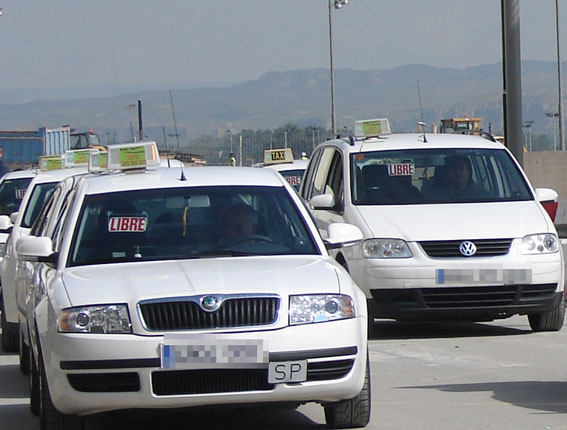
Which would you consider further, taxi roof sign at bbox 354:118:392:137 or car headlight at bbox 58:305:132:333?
taxi roof sign at bbox 354:118:392:137

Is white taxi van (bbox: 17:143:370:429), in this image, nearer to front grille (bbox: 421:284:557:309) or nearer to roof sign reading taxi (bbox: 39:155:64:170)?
front grille (bbox: 421:284:557:309)

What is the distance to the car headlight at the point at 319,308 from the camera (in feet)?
23.4

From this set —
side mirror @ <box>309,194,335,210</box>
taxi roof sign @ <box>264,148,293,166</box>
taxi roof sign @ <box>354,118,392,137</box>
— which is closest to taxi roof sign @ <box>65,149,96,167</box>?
taxi roof sign @ <box>354,118,392,137</box>

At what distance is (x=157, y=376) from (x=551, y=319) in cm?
665

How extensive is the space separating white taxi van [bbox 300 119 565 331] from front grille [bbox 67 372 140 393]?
559cm

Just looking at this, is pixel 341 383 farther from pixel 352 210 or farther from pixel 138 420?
pixel 352 210

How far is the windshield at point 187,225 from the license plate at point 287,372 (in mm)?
1164

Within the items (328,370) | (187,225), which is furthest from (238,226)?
(328,370)

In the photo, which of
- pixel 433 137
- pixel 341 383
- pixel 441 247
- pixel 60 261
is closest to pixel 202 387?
pixel 341 383

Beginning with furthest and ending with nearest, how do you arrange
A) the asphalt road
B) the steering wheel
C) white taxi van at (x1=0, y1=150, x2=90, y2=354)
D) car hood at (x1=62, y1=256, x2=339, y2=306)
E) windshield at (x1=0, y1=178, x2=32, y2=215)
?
windshield at (x1=0, y1=178, x2=32, y2=215)
white taxi van at (x1=0, y1=150, x2=90, y2=354)
the steering wheel
the asphalt road
car hood at (x1=62, y1=256, x2=339, y2=306)

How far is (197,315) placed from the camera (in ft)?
23.1

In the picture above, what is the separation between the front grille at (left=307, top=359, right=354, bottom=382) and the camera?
23.3ft

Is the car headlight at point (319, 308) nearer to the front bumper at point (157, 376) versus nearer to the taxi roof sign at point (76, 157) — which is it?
the front bumper at point (157, 376)

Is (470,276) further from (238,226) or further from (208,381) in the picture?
(208,381)
